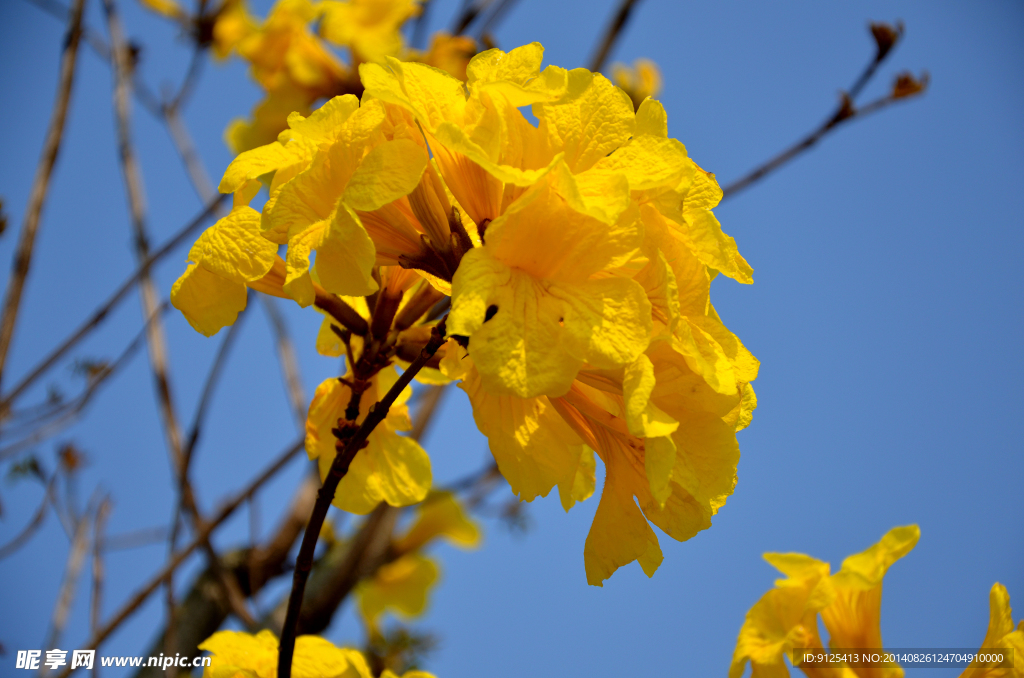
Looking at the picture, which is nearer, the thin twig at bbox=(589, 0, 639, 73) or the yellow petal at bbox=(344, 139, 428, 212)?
the yellow petal at bbox=(344, 139, 428, 212)

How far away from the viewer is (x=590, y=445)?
50.9 inches

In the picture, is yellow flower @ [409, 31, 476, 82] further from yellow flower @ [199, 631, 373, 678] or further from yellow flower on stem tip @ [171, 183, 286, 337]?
yellow flower @ [199, 631, 373, 678]

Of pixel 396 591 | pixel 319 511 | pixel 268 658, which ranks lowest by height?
pixel 268 658

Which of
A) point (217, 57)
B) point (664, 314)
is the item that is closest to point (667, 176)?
point (664, 314)

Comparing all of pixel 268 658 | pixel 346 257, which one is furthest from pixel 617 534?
pixel 268 658

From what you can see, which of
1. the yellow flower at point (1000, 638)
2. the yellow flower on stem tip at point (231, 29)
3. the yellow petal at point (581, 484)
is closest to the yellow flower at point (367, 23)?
the yellow flower on stem tip at point (231, 29)

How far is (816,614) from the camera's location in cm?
165

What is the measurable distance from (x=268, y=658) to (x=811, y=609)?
1.24 meters

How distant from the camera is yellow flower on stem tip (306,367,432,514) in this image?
1462 millimetres

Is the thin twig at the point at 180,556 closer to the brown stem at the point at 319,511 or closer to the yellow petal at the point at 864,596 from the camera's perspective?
the brown stem at the point at 319,511

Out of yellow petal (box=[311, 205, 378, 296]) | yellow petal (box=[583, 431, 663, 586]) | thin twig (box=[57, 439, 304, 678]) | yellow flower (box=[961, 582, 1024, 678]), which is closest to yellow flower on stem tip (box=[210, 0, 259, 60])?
thin twig (box=[57, 439, 304, 678])

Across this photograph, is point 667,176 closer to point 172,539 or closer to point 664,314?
point 664,314

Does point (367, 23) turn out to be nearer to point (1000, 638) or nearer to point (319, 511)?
point (319, 511)

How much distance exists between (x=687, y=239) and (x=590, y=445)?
0.43m
